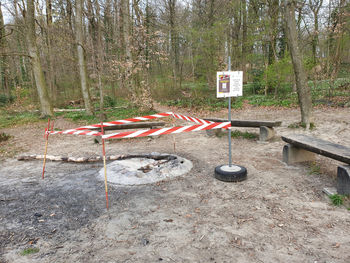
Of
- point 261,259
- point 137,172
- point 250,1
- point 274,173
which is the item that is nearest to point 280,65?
point 250,1

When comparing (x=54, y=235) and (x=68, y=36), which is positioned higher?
(x=68, y=36)

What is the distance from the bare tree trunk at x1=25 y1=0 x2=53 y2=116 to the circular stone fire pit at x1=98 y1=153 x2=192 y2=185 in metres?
10.1

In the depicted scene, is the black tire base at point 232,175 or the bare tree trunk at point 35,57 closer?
the black tire base at point 232,175

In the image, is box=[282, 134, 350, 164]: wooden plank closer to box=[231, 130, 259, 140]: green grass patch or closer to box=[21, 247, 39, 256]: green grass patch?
box=[231, 130, 259, 140]: green grass patch

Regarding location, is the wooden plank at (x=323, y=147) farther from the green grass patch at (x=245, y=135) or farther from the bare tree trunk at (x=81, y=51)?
the bare tree trunk at (x=81, y=51)

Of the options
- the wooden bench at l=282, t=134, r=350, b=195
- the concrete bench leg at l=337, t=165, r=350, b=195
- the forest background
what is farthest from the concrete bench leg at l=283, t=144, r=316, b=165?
the forest background

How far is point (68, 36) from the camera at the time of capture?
1523cm

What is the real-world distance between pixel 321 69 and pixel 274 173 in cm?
1217

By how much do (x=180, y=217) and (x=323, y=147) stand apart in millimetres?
2897

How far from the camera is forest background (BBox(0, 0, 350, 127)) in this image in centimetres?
1293

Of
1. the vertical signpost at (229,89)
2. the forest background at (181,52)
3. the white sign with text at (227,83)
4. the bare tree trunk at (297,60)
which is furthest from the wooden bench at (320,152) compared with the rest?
the forest background at (181,52)

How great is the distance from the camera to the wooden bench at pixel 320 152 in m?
3.63

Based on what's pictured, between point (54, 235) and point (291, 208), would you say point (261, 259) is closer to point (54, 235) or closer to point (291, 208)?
point (291, 208)

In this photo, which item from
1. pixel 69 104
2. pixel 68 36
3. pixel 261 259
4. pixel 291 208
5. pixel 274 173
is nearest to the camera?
pixel 261 259
